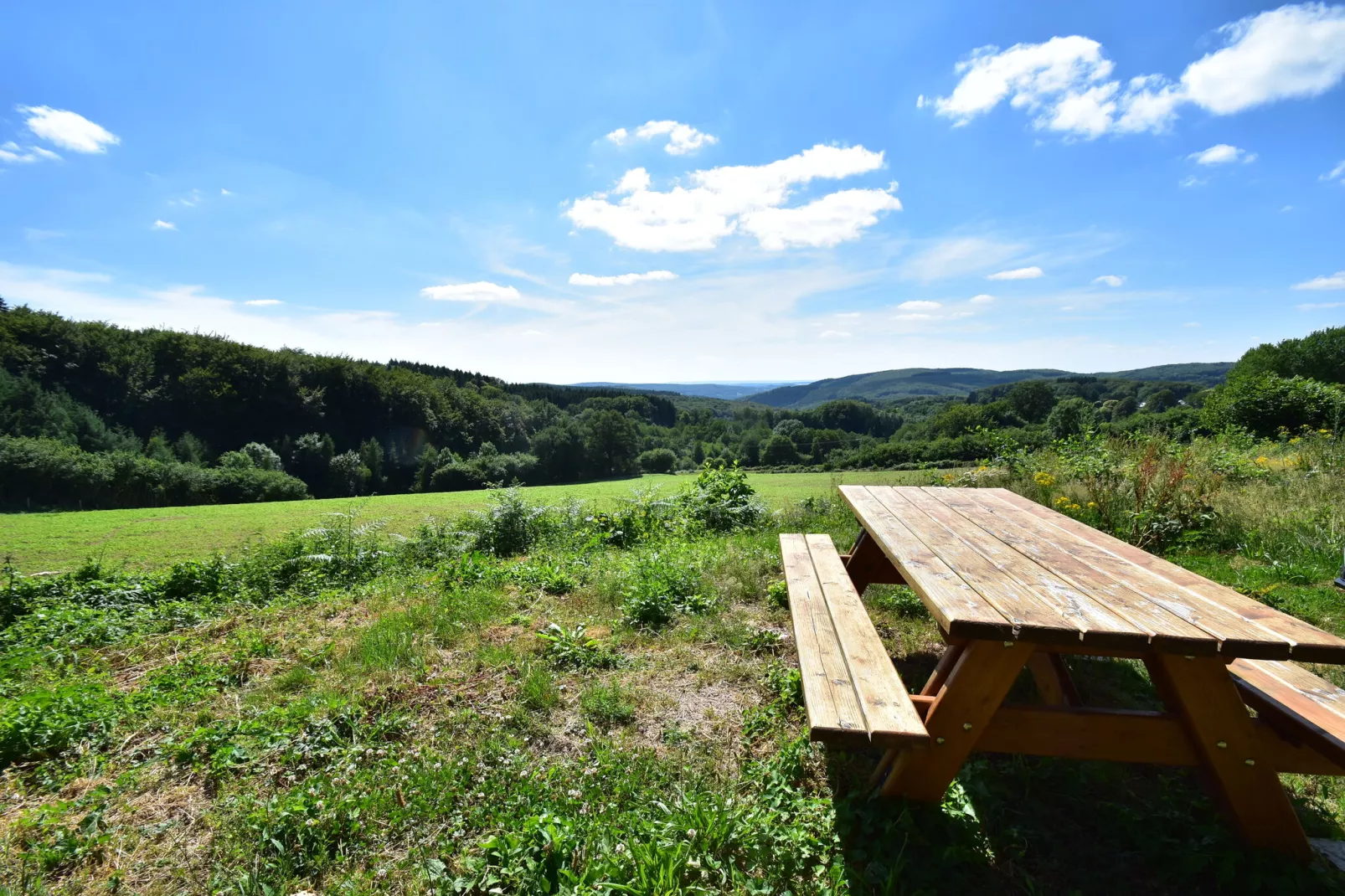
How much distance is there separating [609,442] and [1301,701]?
5400cm

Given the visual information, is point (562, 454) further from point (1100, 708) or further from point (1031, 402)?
point (1100, 708)

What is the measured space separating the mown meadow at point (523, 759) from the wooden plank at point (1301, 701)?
16.7 inches

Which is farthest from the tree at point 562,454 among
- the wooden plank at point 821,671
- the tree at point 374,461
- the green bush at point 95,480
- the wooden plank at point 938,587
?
the wooden plank at point 938,587

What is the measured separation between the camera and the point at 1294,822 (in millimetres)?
1729

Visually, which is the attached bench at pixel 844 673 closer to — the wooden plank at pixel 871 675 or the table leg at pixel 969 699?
the wooden plank at pixel 871 675

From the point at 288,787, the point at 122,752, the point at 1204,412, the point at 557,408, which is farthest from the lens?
the point at 557,408

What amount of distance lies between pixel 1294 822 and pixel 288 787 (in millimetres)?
3627

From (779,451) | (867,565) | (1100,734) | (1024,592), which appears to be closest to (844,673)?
(1024,592)

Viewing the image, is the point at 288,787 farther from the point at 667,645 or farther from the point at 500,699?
the point at 667,645

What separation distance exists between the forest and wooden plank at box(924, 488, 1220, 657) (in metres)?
15.1

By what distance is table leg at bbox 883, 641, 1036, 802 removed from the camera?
177 centimetres

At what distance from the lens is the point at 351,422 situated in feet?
199

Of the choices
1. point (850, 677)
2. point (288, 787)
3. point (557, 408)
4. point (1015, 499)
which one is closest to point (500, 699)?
point (288, 787)

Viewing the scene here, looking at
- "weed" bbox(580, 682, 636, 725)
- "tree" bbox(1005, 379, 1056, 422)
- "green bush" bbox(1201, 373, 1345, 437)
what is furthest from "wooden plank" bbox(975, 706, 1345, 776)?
"tree" bbox(1005, 379, 1056, 422)
